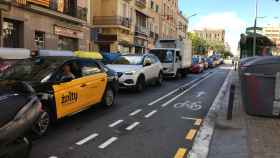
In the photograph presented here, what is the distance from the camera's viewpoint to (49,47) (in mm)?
22328

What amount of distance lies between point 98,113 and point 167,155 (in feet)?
11.7

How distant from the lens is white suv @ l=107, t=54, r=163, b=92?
1262 centimetres

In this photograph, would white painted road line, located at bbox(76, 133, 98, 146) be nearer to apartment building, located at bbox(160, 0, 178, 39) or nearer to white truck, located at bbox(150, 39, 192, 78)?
white truck, located at bbox(150, 39, 192, 78)

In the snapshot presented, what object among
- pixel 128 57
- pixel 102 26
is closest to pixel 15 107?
pixel 128 57

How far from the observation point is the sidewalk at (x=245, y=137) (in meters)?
5.35

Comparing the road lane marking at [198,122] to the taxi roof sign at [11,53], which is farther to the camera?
the taxi roof sign at [11,53]

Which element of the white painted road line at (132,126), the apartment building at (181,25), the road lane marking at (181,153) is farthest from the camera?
the apartment building at (181,25)

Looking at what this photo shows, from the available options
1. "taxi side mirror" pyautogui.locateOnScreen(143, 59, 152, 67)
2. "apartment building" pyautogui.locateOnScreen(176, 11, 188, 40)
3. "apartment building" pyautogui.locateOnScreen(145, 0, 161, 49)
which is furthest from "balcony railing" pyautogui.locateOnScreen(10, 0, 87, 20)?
"apartment building" pyautogui.locateOnScreen(176, 11, 188, 40)

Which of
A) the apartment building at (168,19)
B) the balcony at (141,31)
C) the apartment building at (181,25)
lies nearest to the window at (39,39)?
the balcony at (141,31)

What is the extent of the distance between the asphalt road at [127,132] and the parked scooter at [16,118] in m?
1.28

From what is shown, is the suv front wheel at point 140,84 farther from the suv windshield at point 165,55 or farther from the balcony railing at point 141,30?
the balcony railing at point 141,30

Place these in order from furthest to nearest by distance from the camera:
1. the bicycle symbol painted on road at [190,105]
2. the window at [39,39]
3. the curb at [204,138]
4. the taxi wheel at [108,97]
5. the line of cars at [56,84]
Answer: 1. the window at [39,39]
2. the bicycle symbol painted on road at [190,105]
3. the taxi wheel at [108,97]
4. the line of cars at [56,84]
5. the curb at [204,138]

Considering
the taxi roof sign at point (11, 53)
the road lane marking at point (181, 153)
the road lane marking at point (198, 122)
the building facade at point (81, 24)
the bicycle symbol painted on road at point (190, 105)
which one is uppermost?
the building facade at point (81, 24)

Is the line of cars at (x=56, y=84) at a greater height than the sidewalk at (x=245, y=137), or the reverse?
the line of cars at (x=56, y=84)
